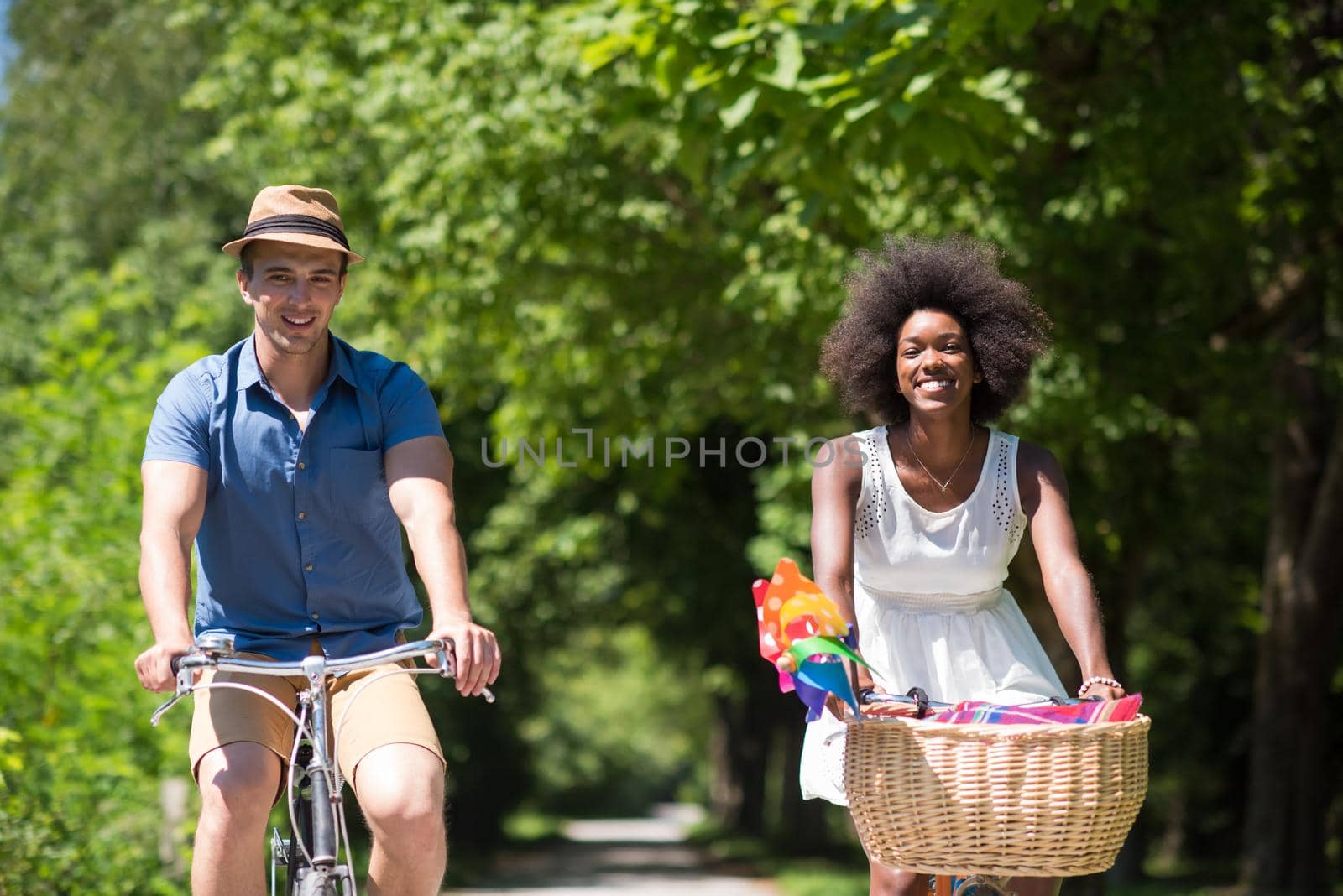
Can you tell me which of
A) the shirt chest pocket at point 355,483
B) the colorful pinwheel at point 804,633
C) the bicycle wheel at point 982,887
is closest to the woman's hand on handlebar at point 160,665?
the shirt chest pocket at point 355,483

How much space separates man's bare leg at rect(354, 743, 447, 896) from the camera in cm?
345

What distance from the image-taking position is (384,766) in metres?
3.49

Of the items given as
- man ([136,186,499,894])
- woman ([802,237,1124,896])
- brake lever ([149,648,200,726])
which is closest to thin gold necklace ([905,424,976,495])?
woman ([802,237,1124,896])

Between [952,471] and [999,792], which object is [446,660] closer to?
[999,792]

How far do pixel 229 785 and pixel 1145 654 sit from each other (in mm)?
24894

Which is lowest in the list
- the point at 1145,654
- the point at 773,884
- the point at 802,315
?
the point at 773,884

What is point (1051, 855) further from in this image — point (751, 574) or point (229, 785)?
point (751, 574)

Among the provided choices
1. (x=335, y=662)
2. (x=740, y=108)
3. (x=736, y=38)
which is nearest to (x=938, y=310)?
(x=335, y=662)

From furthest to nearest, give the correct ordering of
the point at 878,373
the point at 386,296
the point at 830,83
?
the point at 386,296 → the point at 830,83 → the point at 878,373

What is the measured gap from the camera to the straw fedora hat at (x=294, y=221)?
12.5 feet

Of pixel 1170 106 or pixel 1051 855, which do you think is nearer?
pixel 1051 855

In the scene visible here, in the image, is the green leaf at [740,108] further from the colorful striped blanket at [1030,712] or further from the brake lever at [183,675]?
the brake lever at [183,675]

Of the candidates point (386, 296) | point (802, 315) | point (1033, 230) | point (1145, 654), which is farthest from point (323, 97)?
point (1145, 654)

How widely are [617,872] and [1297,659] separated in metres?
12.3
